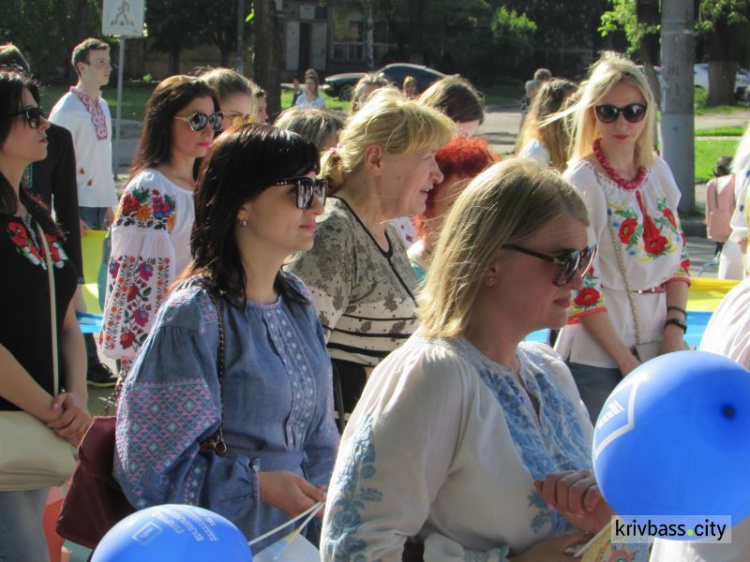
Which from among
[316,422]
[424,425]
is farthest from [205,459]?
[424,425]

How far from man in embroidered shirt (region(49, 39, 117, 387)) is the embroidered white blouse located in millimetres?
7280

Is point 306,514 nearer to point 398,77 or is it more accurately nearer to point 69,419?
point 69,419

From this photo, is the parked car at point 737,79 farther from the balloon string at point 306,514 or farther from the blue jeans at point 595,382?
the balloon string at point 306,514

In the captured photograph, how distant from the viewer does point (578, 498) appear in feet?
7.02

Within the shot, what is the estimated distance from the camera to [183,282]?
2908 mm

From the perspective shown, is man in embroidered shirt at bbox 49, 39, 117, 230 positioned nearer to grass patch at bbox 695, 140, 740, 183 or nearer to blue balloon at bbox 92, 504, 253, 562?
blue balloon at bbox 92, 504, 253, 562

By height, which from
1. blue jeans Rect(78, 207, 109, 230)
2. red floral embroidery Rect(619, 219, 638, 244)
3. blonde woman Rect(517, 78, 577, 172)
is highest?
blonde woman Rect(517, 78, 577, 172)

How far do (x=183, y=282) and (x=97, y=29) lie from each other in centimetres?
4323

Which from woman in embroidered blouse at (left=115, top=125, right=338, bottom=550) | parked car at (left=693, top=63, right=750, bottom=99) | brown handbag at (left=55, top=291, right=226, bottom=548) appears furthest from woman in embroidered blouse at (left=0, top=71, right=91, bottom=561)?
parked car at (left=693, top=63, right=750, bottom=99)

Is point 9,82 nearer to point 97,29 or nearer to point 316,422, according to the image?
point 316,422

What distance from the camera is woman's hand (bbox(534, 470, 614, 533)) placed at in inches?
84.0

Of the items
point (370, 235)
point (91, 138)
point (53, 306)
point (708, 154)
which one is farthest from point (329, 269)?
point (708, 154)

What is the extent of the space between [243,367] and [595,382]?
2.01 metres

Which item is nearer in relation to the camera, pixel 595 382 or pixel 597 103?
pixel 595 382
